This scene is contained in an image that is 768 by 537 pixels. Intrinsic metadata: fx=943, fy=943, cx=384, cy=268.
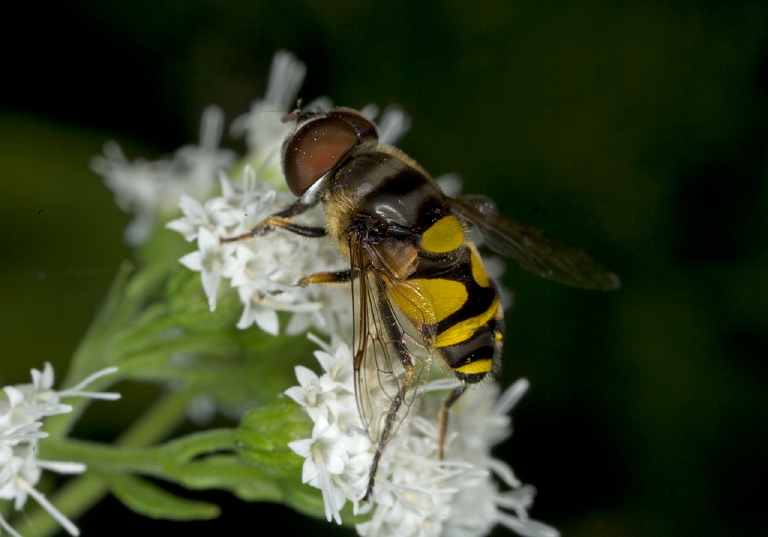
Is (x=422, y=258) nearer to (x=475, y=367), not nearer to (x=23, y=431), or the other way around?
(x=475, y=367)

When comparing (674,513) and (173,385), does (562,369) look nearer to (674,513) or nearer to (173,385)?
(674,513)

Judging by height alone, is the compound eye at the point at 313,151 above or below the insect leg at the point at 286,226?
above

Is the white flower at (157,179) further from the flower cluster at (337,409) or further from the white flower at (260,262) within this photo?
the white flower at (260,262)

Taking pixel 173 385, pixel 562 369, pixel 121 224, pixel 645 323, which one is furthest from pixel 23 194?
pixel 645 323

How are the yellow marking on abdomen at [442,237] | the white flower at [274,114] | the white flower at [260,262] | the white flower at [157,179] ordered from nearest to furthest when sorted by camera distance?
the yellow marking on abdomen at [442,237], the white flower at [260,262], the white flower at [274,114], the white flower at [157,179]

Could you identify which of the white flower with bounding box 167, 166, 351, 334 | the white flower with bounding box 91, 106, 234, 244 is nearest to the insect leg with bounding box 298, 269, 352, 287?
the white flower with bounding box 167, 166, 351, 334

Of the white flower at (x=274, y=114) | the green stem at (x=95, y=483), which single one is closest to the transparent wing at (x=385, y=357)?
the green stem at (x=95, y=483)

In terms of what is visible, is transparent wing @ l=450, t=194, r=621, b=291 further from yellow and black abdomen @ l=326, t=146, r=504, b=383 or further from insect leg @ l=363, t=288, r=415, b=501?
insect leg @ l=363, t=288, r=415, b=501
